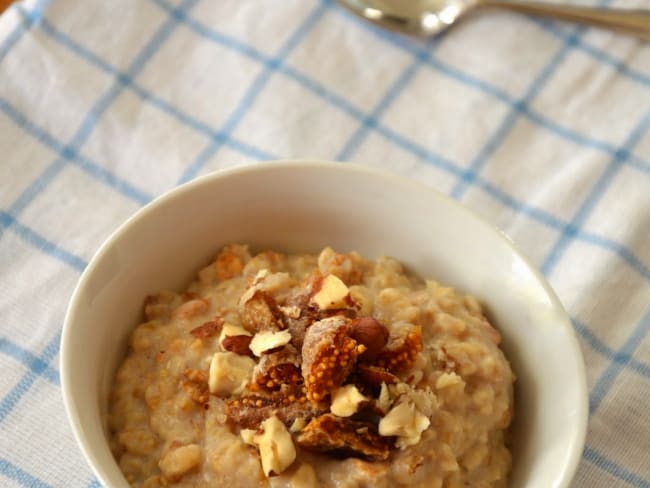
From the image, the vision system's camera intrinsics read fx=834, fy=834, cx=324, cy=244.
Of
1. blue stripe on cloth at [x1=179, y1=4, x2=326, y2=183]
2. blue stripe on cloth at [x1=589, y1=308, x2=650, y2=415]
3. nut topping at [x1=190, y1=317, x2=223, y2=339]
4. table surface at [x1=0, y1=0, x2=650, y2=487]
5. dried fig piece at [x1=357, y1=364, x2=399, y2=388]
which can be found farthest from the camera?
blue stripe on cloth at [x1=179, y1=4, x2=326, y2=183]

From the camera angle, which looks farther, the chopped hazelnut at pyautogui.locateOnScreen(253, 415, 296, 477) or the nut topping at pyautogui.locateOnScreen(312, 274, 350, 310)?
the nut topping at pyautogui.locateOnScreen(312, 274, 350, 310)

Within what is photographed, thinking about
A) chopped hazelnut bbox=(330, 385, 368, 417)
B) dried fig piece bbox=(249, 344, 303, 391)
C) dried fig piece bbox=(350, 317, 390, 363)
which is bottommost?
dried fig piece bbox=(249, 344, 303, 391)

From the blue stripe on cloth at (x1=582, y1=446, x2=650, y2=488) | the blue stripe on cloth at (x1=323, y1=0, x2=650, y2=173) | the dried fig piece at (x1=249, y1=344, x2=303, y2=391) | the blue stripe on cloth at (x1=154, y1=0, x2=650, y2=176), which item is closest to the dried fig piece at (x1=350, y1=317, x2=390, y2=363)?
the dried fig piece at (x1=249, y1=344, x2=303, y2=391)

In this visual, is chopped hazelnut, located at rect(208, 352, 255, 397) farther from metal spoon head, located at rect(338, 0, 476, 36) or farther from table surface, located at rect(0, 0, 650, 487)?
metal spoon head, located at rect(338, 0, 476, 36)

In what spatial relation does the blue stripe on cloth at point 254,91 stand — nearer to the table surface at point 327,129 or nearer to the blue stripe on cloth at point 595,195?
the table surface at point 327,129

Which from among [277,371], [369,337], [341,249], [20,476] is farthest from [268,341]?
[20,476]

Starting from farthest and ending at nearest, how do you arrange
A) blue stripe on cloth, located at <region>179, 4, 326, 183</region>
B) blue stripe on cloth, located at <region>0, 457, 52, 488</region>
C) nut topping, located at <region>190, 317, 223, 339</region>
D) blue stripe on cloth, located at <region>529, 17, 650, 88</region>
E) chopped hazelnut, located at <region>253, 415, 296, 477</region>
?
1. blue stripe on cloth, located at <region>529, 17, 650, 88</region>
2. blue stripe on cloth, located at <region>179, 4, 326, 183</region>
3. blue stripe on cloth, located at <region>0, 457, 52, 488</region>
4. nut topping, located at <region>190, 317, 223, 339</region>
5. chopped hazelnut, located at <region>253, 415, 296, 477</region>

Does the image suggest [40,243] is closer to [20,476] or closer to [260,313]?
[20,476]

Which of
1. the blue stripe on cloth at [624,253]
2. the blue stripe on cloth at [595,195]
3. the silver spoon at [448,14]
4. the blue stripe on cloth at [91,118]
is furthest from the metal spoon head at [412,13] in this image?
the blue stripe on cloth at [624,253]

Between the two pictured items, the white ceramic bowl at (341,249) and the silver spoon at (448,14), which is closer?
the white ceramic bowl at (341,249)
